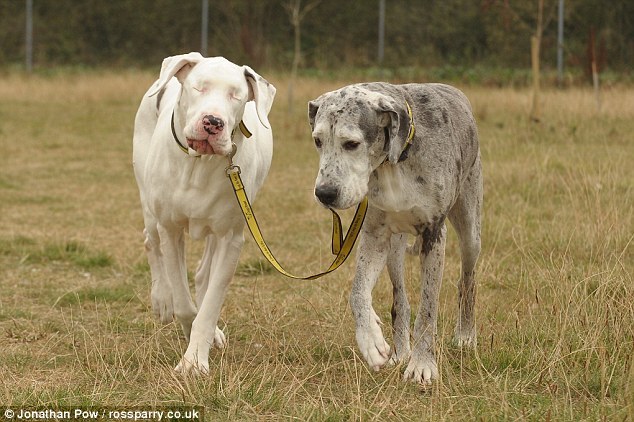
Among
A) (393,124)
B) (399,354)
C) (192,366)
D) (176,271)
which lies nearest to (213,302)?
(176,271)

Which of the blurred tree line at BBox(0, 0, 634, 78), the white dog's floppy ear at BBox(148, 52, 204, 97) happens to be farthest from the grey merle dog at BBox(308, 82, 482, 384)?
the blurred tree line at BBox(0, 0, 634, 78)

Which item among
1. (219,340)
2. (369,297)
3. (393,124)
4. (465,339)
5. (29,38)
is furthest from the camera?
(29,38)

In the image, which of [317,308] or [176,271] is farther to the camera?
[317,308]

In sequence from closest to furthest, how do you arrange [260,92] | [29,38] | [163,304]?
[260,92] < [163,304] < [29,38]

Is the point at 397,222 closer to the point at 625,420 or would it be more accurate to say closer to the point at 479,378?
the point at 479,378

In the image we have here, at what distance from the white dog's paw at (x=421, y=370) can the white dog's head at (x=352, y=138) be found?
0.85m

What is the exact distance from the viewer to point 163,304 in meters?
6.10

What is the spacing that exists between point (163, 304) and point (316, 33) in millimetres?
18713

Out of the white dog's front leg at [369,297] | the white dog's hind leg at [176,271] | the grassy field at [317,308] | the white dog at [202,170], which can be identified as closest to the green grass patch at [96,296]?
the grassy field at [317,308]

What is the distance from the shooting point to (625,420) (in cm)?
404

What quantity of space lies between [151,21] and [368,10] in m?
4.95

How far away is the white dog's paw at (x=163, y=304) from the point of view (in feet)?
19.9

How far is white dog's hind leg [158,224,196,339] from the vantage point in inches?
220

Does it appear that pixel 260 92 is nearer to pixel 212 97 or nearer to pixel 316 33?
pixel 212 97
